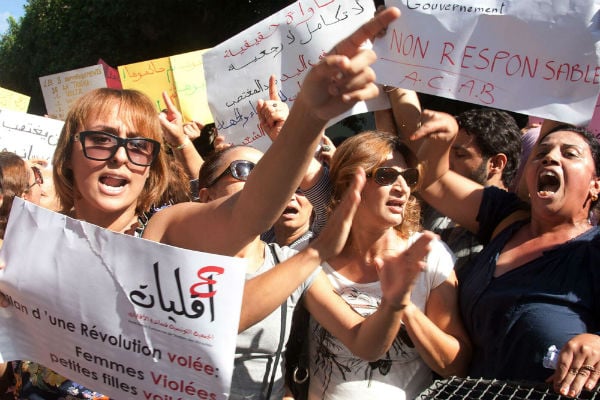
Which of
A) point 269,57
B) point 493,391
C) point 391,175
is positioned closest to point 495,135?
point 391,175

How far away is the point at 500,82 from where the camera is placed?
246 cm

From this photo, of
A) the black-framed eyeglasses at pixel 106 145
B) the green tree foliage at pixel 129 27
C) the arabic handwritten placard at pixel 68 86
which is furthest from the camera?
the green tree foliage at pixel 129 27

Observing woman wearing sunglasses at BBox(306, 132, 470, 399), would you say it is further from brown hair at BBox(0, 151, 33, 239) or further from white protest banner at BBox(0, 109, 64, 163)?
white protest banner at BBox(0, 109, 64, 163)

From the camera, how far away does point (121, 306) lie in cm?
157

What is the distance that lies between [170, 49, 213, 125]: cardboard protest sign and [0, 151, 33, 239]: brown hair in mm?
1299

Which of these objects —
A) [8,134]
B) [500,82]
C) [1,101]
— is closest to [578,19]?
[500,82]

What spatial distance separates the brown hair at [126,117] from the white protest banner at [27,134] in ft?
8.12

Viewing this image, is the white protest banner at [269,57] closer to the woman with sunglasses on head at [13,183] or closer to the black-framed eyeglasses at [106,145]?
the woman with sunglasses on head at [13,183]

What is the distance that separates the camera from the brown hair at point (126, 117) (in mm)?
1855

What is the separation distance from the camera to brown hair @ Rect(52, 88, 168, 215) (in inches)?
73.0

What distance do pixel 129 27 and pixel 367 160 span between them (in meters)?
11.3

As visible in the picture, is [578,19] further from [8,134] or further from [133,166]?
[8,134]

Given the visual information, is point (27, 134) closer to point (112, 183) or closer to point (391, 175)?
point (112, 183)

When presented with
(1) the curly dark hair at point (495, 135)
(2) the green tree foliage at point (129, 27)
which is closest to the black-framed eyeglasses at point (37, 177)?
(1) the curly dark hair at point (495, 135)
